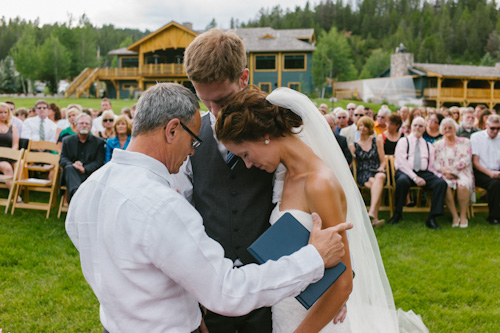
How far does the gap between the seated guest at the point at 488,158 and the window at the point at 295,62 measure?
3205 centimetres

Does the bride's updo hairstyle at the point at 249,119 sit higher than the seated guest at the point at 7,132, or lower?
higher

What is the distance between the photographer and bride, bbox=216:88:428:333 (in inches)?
80.9

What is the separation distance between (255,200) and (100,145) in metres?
6.58

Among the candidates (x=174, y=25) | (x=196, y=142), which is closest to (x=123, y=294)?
(x=196, y=142)

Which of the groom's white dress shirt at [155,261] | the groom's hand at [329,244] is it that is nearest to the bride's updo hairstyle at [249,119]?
the groom's white dress shirt at [155,261]

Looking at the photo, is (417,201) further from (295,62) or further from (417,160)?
(295,62)

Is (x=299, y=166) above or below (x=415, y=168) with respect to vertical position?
above

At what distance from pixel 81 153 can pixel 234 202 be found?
6.58m

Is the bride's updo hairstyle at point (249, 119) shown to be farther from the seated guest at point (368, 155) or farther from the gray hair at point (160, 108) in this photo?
the seated guest at point (368, 155)

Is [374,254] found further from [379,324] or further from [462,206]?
[462,206]

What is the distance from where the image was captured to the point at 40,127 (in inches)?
394

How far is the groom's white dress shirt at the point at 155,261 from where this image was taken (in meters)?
1.46

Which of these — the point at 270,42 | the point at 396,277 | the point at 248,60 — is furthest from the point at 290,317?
the point at 270,42

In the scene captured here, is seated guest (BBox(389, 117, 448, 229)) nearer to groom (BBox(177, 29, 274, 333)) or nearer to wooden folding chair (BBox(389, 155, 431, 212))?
wooden folding chair (BBox(389, 155, 431, 212))
